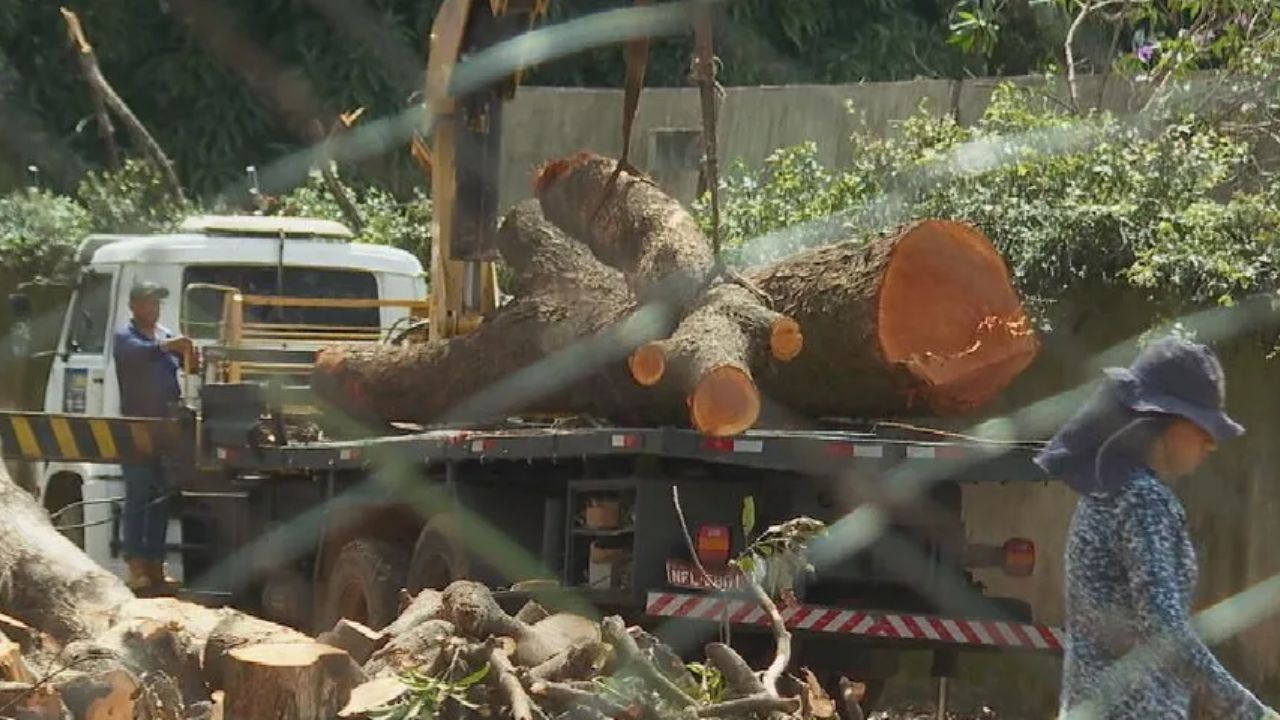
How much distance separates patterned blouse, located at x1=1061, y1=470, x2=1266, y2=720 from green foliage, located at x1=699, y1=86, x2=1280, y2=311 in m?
5.10

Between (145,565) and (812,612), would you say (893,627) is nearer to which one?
(812,612)

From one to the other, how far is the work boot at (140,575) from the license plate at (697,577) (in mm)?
4470

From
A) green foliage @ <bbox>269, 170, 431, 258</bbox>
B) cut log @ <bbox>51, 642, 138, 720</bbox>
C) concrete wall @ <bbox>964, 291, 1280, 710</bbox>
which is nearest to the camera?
cut log @ <bbox>51, 642, 138, 720</bbox>

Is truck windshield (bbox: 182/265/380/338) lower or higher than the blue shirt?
higher

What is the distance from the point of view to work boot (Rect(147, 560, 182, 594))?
1229 cm

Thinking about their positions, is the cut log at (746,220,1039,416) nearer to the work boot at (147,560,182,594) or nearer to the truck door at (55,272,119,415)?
the work boot at (147,560,182,594)

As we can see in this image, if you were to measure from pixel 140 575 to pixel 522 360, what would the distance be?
134 inches

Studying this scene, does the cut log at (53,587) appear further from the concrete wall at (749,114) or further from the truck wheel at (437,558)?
the concrete wall at (749,114)

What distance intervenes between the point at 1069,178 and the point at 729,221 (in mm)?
2575

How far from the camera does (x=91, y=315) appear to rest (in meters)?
13.3

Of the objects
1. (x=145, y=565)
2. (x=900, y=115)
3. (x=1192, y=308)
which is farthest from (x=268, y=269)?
(x=1192, y=308)

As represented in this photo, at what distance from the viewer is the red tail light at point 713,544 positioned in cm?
878

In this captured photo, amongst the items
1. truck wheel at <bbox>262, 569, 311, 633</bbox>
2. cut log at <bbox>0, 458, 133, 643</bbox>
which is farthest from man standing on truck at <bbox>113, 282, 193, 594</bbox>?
cut log at <bbox>0, 458, 133, 643</bbox>

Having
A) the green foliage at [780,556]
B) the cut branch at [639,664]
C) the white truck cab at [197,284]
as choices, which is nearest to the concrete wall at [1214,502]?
the green foliage at [780,556]
